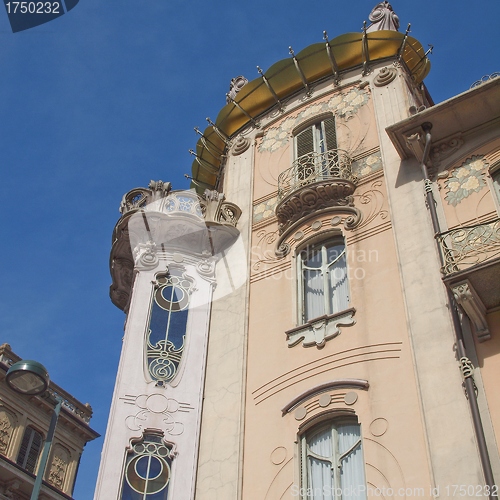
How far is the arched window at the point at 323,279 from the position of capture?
14875 mm

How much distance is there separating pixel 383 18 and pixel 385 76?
3909mm

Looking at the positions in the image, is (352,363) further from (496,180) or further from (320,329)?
(496,180)

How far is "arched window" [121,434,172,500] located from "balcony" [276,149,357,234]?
5631 mm

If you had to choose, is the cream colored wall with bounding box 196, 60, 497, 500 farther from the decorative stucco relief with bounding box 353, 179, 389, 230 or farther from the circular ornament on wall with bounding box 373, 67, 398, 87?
the circular ornament on wall with bounding box 373, 67, 398, 87

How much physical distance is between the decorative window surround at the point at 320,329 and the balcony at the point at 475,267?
7.36 feet

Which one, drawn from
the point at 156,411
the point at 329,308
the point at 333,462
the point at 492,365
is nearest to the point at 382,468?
the point at 333,462

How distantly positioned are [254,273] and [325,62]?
7.25 metres

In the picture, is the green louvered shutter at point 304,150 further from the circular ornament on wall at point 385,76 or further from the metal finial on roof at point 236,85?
the metal finial on roof at point 236,85

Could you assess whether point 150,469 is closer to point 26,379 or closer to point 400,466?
point 26,379

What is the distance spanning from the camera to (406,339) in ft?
42.4

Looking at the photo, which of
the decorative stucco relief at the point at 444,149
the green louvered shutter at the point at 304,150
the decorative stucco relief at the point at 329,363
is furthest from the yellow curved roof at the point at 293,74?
the decorative stucco relief at the point at 329,363

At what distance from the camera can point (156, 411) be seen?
14.1 metres

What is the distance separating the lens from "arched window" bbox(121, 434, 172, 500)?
1300cm

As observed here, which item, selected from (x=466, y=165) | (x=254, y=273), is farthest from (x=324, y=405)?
(x=466, y=165)
